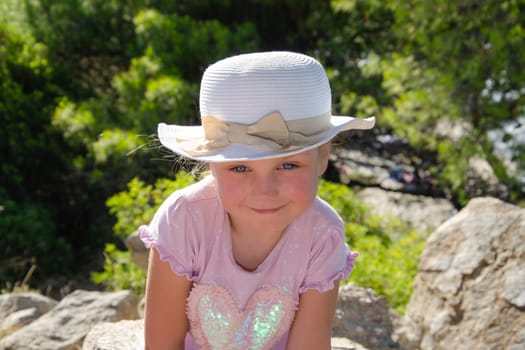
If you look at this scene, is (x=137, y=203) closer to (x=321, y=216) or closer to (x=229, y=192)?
(x=321, y=216)

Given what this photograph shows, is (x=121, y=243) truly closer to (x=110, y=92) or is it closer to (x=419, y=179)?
(x=110, y=92)

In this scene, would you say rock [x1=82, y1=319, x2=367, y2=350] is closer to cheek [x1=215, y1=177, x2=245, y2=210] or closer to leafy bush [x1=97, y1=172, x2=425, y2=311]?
cheek [x1=215, y1=177, x2=245, y2=210]

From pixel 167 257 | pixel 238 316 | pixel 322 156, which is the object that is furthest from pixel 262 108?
pixel 238 316

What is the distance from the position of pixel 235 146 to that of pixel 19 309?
3046mm

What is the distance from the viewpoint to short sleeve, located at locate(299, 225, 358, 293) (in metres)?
2.17

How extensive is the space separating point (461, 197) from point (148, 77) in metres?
2.99

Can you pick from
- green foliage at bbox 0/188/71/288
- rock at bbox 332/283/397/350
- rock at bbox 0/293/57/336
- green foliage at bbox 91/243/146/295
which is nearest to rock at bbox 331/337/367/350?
rock at bbox 332/283/397/350

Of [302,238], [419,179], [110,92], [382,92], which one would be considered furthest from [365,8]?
[302,238]

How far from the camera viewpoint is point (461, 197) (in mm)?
5793

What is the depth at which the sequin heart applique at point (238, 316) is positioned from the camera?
2164 millimetres

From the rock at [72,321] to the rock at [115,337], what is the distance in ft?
2.39

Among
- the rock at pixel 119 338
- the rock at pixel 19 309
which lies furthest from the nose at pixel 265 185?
the rock at pixel 19 309

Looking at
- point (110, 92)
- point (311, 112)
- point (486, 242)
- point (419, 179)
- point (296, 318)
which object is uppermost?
point (311, 112)

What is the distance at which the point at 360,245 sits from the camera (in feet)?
15.0
